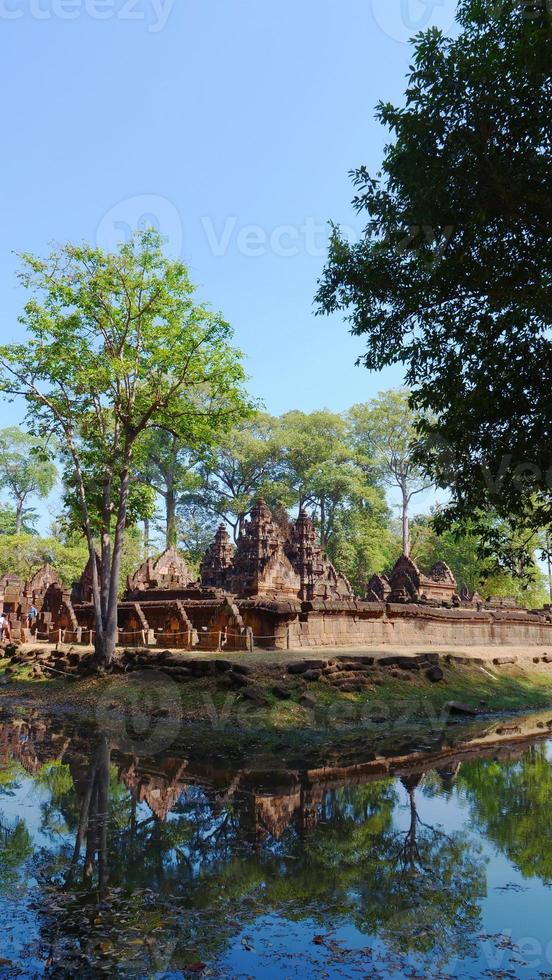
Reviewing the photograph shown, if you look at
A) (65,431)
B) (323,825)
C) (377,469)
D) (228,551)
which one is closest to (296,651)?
(65,431)

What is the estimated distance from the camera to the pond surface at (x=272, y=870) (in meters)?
4.88

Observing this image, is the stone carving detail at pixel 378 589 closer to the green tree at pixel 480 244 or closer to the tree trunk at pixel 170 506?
the tree trunk at pixel 170 506

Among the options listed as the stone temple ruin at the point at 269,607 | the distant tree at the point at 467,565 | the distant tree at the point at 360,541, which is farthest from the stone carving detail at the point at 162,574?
the distant tree at the point at 467,565

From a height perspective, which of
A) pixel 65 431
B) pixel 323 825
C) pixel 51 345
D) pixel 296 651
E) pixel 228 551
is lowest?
pixel 323 825

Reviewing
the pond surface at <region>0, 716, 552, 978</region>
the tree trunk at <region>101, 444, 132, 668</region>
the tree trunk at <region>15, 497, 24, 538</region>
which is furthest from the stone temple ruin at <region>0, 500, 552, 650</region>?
the tree trunk at <region>15, 497, 24, 538</region>

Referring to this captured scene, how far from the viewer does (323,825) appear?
26.3 ft

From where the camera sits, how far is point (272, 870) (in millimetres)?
6555

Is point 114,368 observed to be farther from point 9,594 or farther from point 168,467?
point 168,467

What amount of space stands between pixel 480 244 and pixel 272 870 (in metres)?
8.43

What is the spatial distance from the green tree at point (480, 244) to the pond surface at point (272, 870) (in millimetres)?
4211

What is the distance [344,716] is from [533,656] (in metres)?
13.6

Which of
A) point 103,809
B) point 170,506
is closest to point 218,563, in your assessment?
point 170,506

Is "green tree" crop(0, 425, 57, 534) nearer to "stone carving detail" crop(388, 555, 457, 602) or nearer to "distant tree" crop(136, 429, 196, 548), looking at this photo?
"distant tree" crop(136, 429, 196, 548)

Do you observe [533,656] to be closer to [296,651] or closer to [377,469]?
[296,651]
